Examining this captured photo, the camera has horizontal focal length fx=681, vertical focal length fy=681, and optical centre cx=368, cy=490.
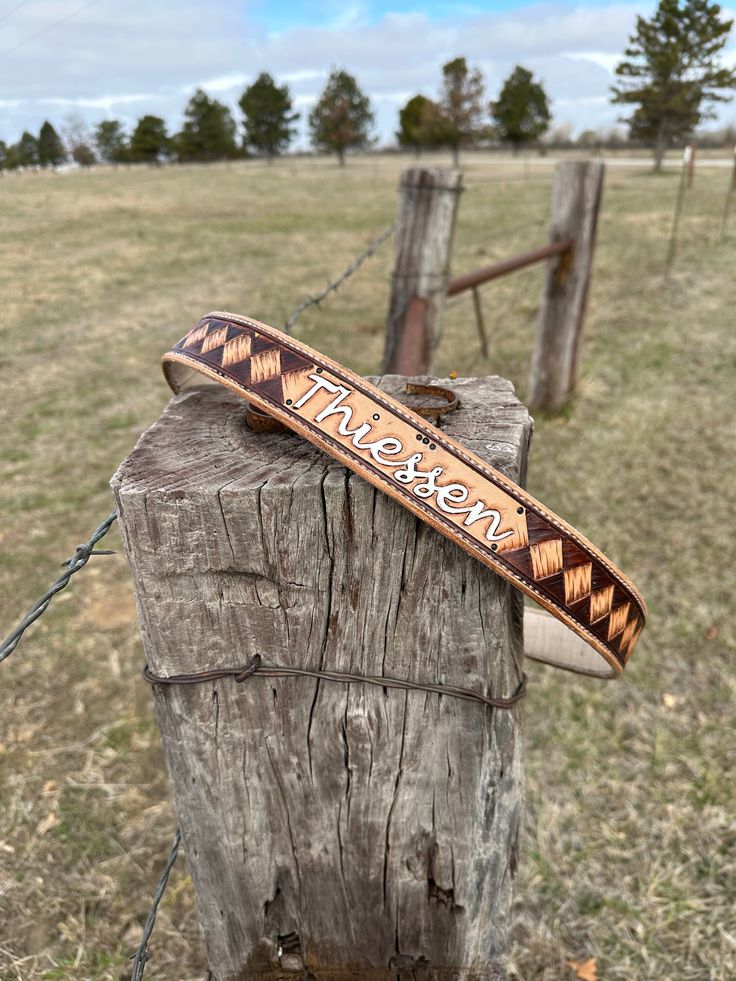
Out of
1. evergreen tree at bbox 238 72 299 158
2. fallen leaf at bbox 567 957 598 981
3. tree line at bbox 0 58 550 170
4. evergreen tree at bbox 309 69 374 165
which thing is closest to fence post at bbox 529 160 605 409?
fallen leaf at bbox 567 957 598 981

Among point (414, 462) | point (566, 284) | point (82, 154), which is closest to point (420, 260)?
point (414, 462)

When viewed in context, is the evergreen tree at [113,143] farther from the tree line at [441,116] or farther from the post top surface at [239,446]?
the post top surface at [239,446]

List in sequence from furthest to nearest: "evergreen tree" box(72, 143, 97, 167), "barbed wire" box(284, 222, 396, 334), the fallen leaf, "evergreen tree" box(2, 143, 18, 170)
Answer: "evergreen tree" box(72, 143, 97, 167) < "evergreen tree" box(2, 143, 18, 170) < "barbed wire" box(284, 222, 396, 334) < the fallen leaf

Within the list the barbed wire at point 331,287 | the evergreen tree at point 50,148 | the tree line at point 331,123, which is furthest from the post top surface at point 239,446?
the tree line at point 331,123

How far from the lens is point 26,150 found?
1200 centimetres

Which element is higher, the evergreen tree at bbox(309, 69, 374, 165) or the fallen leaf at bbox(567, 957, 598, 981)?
the evergreen tree at bbox(309, 69, 374, 165)

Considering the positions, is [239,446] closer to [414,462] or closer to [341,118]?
[414,462]

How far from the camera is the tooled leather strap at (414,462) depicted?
2.91 feet

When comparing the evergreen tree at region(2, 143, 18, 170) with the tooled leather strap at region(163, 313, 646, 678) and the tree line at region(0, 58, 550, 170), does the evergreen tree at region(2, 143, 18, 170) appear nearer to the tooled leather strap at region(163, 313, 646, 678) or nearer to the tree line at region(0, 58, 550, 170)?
the tooled leather strap at region(163, 313, 646, 678)

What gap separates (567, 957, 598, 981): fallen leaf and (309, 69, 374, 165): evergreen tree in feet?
154

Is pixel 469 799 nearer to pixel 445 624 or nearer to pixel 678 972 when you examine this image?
pixel 445 624

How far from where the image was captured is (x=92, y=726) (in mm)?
2893

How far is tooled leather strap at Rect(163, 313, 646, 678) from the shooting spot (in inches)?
35.0

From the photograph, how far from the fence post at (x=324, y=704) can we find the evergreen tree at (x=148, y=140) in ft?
161
